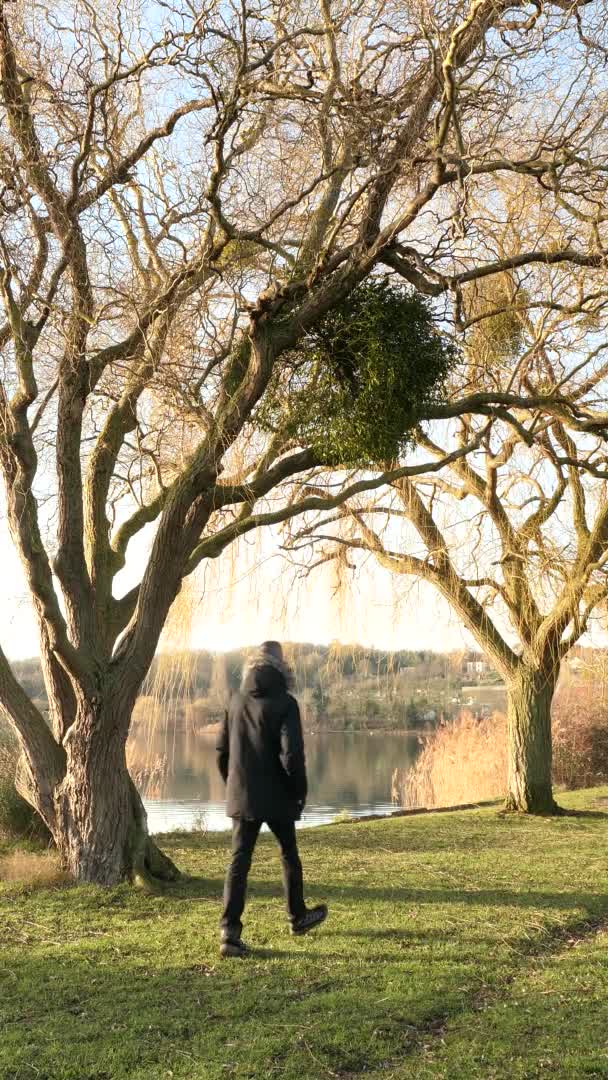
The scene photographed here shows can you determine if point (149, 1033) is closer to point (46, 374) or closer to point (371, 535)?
point (46, 374)

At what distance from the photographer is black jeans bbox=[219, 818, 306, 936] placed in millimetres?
5512

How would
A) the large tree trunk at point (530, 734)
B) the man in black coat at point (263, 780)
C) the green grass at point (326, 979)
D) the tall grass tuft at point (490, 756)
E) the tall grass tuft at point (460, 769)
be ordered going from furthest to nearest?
1. the tall grass tuft at point (490, 756)
2. the tall grass tuft at point (460, 769)
3. the large tree trunk at point (530, 734)
4. the man in black coat at point (263, 780)
5. the green grass at point (326, 979)

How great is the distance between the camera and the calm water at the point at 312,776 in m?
16.5

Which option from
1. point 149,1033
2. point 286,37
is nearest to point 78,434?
point 286,37

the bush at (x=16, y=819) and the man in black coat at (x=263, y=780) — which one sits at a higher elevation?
the man in black coat at (x=263, y=780)

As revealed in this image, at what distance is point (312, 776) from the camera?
24812mm

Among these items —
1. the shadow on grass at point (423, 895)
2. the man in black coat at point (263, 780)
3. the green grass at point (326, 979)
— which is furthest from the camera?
the shadow on grass at point (423, 895)

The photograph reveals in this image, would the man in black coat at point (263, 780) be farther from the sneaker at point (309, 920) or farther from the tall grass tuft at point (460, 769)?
the tall grass tuft at point (460, 769)

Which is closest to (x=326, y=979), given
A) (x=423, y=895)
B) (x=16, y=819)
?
(x=423, y=895)

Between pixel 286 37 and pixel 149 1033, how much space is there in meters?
7.03

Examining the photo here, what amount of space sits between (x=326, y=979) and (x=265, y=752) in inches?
48.7

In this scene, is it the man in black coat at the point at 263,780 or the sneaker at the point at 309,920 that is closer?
the man in black coat at the point at 263,780

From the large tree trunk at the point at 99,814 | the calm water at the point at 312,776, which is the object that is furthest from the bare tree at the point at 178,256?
the calm water at the point at 312,776

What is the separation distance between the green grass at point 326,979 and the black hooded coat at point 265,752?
796 millimetres
